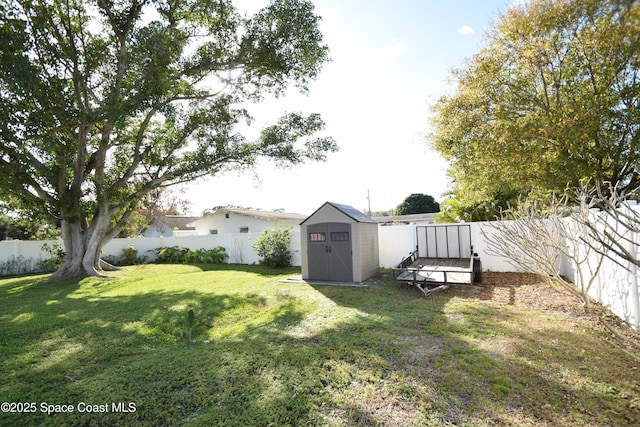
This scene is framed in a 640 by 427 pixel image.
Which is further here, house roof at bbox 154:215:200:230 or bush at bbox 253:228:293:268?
house roof at bbox 154:215:200:230

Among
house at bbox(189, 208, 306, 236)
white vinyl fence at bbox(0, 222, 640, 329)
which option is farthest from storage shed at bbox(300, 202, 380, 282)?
house at bbox(189, 208, 306, 236)

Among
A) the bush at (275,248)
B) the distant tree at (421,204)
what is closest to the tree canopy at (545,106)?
the bush at (275,248)

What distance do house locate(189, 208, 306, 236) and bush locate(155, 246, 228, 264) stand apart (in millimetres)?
4099

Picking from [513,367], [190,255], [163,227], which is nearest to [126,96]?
[190,255]

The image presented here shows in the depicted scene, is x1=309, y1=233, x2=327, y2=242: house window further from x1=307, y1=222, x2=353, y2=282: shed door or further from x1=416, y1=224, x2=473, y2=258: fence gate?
x1=416, y1=224, x2=473, y2=258: fence gate

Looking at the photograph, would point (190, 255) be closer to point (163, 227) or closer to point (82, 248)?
point (82, 248)

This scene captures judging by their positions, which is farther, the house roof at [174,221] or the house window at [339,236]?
the house roof at [174,221]

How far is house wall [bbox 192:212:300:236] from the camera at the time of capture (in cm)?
1981

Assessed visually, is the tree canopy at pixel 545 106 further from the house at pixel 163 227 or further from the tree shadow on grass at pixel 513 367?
the house at pixel 163 227

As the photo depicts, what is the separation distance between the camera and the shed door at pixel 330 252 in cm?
890

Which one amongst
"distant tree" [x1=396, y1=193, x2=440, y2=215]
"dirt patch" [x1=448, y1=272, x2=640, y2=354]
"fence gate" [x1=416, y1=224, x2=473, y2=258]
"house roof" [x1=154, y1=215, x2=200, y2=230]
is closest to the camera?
"dirt patch" [x1=448, y1=272, x2=640, y2=354]

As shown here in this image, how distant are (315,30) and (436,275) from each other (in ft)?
29.9

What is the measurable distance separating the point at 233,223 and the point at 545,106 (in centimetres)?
1792

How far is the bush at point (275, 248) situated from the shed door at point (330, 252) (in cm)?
352
